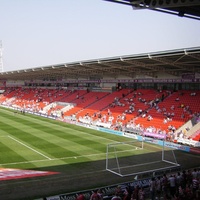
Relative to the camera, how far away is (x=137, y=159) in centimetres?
2266

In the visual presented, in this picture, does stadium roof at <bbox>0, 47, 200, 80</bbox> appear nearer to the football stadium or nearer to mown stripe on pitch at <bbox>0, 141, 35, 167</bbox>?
the football stadium

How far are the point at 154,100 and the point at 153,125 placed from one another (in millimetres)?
6941

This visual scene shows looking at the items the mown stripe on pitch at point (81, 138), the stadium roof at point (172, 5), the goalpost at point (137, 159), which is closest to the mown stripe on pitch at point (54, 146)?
Result: the mown stripe on pitch at point (81, 138)

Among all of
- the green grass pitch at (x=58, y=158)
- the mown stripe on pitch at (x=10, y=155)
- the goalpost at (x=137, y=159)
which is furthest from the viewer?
the mown stripe on pitch at (x=10, y=155)

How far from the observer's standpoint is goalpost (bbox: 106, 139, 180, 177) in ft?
65.2

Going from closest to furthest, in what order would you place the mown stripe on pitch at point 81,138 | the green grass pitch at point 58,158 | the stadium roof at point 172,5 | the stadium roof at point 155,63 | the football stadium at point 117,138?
the stadium roof at point 172,5 < the football stadium at point 117,138 < the green grass pitch at point 58,158 < the mown stripe on pitch at point 81,138 < the stadium roof at point 155,63

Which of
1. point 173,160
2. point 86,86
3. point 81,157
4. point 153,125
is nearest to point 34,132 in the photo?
point 81,157

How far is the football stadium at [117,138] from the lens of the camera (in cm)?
1511

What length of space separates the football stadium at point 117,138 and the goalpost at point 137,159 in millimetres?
72

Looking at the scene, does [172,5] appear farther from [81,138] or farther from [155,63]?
[155,63]

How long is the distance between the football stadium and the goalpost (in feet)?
0.24

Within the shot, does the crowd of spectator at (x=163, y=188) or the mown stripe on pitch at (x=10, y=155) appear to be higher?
the crowd of spectator at (x=163, y=188)

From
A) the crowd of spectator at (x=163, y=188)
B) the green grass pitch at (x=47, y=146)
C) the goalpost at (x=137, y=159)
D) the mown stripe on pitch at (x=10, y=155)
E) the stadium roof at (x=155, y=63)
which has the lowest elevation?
the goalpost at (x=137, y=159)

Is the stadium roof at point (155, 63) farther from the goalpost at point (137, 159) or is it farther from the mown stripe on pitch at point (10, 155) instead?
the mown stripe on pitch at point (10, 155)
